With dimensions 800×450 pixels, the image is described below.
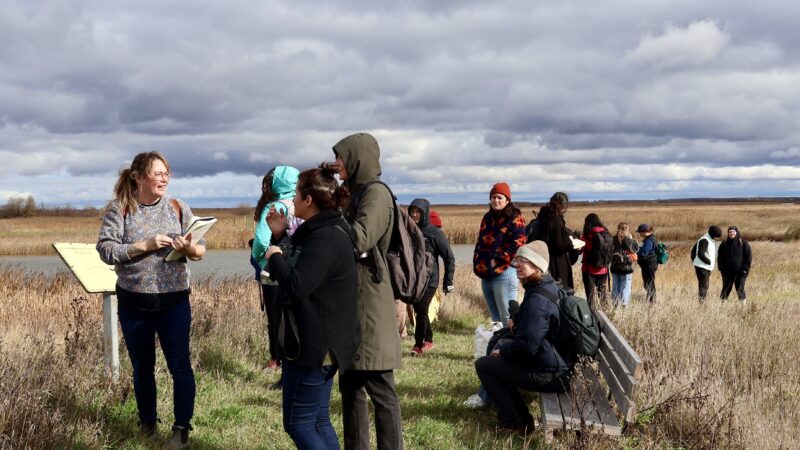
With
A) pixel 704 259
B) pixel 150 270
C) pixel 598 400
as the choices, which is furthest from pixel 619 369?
pixel 704 259

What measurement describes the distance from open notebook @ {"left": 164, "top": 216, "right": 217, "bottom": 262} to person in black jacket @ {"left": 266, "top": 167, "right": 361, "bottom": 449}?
117cm

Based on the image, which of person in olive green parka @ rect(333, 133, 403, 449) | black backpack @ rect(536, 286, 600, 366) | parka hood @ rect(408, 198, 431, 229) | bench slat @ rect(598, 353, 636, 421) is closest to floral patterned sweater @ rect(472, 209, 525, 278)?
parka hood @ rect(408, 198, 431, 229)

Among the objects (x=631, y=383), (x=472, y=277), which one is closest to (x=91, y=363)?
(x=631, y=383)

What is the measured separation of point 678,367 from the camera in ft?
18.0

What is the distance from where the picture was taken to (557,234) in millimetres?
7902

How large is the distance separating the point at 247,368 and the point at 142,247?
2.64m

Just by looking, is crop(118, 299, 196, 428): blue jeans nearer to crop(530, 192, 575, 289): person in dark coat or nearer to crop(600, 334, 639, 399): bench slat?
crop(600, 334, 639, 399): bench slat

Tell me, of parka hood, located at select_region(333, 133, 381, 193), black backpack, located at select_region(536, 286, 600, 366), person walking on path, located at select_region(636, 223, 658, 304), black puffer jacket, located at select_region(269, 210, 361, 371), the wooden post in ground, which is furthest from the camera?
person walking on path, located at select_region(636, 223, 658, 304)

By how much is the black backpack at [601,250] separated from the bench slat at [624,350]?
4.77 m

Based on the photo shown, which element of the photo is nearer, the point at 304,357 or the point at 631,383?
the point at 304,357

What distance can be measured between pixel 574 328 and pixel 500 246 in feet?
6.90

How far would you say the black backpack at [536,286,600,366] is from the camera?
4234 millimetres

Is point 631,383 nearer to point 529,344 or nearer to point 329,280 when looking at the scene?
point 529,344

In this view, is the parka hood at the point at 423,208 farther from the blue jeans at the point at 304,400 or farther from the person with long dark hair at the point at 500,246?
the blue jeans at the point at 304,400
